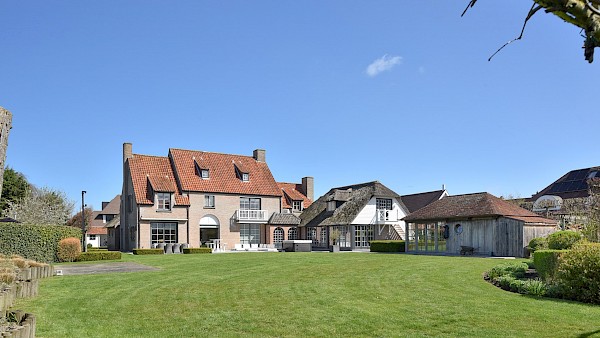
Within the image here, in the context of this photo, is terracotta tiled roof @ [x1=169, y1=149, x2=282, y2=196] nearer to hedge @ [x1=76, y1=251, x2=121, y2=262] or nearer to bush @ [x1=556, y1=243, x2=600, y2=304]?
hedge @ [x1=76, y1=251, x2=121, y2=262]

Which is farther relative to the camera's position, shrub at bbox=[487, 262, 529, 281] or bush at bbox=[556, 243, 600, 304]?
shrub at bbox=[487, 262, 529, 281]

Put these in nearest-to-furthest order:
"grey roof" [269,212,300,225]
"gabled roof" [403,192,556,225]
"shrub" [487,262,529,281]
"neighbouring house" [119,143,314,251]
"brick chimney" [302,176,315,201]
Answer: "shrub" [487,262,529,281], "gabled roof" [403,192,556,225], "neighbouring house" [119,143,314,251], "grey roof" [269,212,300,225], "brick chimney" [302,176,315,201]

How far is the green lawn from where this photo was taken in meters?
8.49

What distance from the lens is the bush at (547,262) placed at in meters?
13.3

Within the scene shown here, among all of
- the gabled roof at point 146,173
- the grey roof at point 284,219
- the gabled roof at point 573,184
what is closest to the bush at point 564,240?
the grey roof at point 284,219

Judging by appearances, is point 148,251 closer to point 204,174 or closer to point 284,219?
point 204,174

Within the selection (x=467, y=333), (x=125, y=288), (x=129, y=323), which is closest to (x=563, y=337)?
(x=467, y=333)

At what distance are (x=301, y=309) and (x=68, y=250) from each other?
21.0 metres

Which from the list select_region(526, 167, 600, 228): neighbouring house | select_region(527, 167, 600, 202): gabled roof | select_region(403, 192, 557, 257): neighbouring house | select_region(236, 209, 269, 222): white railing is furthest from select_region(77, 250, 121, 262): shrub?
select_region(527, 167, 600, 202): gabled roof

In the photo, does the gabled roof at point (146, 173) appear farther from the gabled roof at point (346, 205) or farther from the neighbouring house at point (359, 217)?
the neighbouring house at point (359, 217)

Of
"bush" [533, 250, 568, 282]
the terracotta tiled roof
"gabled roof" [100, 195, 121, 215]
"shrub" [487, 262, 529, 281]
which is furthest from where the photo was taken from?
"gabled roof" [100, 195, 121, 215]

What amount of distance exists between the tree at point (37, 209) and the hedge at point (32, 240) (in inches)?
697

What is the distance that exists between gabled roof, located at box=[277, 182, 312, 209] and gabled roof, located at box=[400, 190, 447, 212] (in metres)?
11.0

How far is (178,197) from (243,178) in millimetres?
7123
